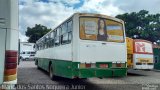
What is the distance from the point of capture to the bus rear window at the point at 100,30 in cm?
1098

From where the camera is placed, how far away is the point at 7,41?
5.45m

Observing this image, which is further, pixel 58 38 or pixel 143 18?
pixel 143 18

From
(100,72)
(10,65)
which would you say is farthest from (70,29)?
(10,65)

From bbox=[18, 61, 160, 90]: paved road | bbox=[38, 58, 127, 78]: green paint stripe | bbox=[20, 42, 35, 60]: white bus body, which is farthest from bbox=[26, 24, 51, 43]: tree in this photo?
bbox=[38, 58, 127, 78]: green paint stripe

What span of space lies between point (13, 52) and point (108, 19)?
6782 mm

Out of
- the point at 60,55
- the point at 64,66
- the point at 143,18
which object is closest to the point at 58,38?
the point at 60,55

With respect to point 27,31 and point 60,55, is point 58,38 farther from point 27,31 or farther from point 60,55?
point 27,31

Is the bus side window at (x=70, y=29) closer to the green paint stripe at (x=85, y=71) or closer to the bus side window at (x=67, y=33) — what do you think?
the bus side window at (x=67, y=33)

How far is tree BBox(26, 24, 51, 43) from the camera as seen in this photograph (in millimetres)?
73312

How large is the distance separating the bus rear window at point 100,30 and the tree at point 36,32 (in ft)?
204

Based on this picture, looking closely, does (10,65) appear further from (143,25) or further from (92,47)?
(143,25)

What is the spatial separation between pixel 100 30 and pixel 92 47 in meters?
0.88

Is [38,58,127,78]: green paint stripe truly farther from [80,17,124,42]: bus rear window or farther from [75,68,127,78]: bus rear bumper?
[80,17,124,42]: bus rear window

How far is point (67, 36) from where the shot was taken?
11.8 metres
